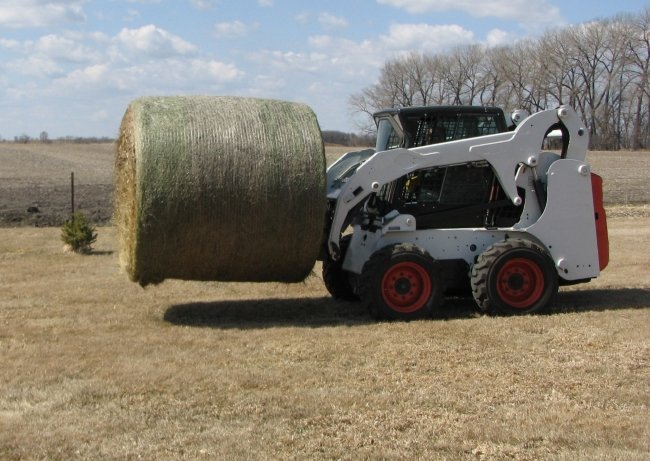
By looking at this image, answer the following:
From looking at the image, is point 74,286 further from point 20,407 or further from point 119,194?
point 20,407

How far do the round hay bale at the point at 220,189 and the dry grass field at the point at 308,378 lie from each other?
677 millimetres

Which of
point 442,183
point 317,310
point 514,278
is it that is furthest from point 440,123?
point 317,310

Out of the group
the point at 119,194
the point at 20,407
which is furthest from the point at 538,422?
the point at 119,194

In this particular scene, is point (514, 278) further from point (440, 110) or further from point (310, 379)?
point (310, 379)

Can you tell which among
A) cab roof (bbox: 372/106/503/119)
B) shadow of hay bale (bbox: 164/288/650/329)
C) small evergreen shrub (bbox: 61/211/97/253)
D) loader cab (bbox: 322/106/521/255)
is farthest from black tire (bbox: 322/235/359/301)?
small evergreen shrub (bbox: 61/211/97/253)

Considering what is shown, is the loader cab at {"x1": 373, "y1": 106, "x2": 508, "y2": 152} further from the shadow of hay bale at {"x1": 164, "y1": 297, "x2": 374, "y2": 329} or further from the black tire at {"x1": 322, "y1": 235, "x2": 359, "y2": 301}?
the shadow of hay bale at {"x1": 164, "y1": 297, "x2": 374, "y2": 329}

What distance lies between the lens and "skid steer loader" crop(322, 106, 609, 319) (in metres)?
9.03

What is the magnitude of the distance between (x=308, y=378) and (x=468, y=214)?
3596 mm

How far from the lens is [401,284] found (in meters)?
8.98

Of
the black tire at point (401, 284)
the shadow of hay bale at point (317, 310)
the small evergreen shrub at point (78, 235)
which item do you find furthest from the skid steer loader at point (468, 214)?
the small evergreen shrub at point (78, 235)

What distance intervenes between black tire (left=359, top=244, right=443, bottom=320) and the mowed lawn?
0.25 metres

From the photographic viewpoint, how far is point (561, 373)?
6.82 meters

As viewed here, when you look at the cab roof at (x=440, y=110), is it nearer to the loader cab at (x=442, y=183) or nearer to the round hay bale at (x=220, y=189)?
the loader cab at (x=442, y=183)

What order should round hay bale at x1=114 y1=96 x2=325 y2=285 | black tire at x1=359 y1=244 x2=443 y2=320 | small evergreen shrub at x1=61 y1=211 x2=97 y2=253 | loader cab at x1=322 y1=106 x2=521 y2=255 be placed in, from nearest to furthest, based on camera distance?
round hay bale at x1=114 y1=96 x2=325 y2=285, black tire at x1=359 y1=244 x2=443 y2=320, loader cab at x1=322 y1=106 x2=521 y2=255, small evergreen shrub at x1=61 y1=211 x2=97 y2=253
